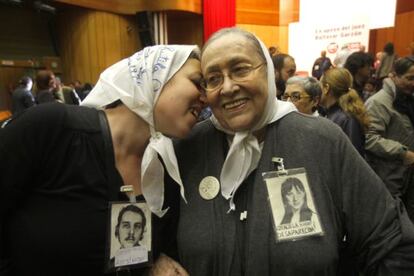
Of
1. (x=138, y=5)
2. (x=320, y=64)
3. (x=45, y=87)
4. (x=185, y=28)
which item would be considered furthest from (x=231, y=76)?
(x=185, y=28)

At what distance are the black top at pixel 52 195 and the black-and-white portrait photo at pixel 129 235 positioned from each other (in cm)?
4

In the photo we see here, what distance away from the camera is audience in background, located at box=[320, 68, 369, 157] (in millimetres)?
2977

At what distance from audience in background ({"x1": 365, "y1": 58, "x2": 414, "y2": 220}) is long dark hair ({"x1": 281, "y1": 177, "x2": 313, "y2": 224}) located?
207cm

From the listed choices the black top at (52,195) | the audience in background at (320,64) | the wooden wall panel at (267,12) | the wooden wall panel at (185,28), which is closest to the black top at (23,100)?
the audience in background at (320,64)

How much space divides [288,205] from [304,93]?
1.86m

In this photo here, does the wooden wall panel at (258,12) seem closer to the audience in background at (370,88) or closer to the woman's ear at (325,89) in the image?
the audience in background at (370,88)

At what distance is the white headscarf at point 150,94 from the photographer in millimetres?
1456

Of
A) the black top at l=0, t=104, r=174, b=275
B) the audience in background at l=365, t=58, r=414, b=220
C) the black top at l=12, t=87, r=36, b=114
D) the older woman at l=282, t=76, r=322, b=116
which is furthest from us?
the black top at l=12, t=87, r=36, b=114

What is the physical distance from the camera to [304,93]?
3082mm

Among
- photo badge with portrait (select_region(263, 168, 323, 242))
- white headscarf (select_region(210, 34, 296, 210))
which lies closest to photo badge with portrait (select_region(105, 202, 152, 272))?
white headscarf (select_region(210, 34, 296, 210))

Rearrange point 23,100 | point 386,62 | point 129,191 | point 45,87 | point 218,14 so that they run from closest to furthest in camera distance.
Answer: point 129,191 → point 45,87 → point 23,100 → point 386,62 → point 218,14

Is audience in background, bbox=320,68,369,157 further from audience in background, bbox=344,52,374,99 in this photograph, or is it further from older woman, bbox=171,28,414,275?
older woman, bbox=171,28,414,275

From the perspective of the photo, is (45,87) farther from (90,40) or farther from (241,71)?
(90,40)

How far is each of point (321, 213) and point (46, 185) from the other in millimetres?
973
